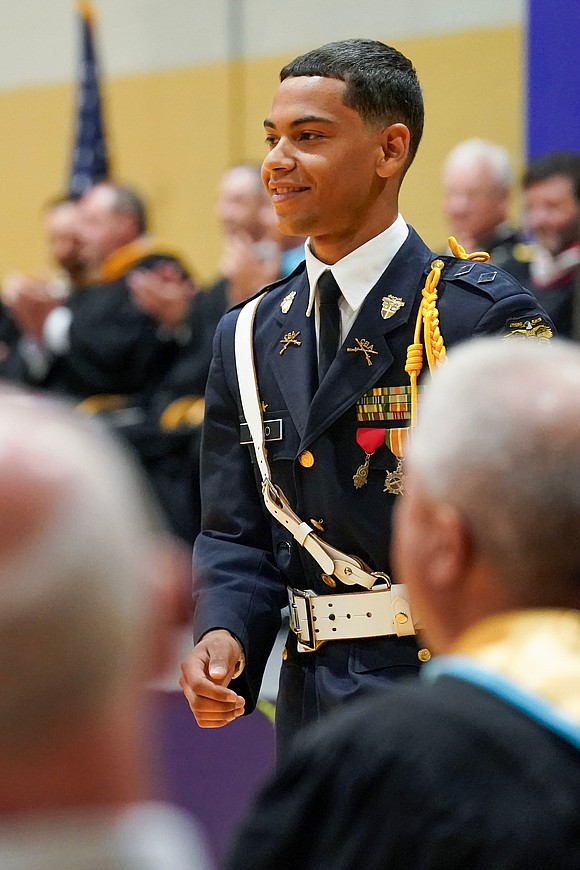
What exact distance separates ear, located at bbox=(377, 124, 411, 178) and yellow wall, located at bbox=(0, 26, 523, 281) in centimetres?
346

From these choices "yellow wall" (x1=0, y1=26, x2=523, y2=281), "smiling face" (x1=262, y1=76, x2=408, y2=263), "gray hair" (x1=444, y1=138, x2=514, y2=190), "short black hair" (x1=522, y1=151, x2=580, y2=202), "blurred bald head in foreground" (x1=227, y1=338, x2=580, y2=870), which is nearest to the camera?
"blurred bald head in foreground" (x1=227, y1=338, x2=580, y2=870)

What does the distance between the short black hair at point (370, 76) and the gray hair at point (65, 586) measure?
1603 mm

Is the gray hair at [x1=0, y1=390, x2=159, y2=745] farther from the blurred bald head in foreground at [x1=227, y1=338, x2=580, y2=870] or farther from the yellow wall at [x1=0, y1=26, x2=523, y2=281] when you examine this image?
the yellow wall at [x1=0, y1=26, x2=523, y2=281]

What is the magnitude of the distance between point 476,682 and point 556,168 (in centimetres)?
385

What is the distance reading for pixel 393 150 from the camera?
8.38ft

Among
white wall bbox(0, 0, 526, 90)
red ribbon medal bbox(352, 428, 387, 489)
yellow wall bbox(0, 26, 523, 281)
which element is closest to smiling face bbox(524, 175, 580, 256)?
yellow wall bbox(0, 26, 523, 281)

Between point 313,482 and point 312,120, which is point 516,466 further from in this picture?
point 312,120

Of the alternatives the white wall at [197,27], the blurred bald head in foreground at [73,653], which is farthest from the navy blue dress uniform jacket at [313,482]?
the white wall at [197,27]

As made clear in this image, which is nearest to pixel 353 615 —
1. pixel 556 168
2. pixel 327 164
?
pixel 327 164

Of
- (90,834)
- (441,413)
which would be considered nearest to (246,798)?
(441,413)

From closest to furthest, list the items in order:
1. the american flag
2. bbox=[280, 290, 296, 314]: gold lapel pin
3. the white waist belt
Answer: the white waist belt, bbox=[280, 290, 296, 314]: gold lapel pin, the american flag

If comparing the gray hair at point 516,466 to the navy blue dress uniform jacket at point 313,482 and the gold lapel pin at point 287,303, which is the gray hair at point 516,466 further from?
the gold lapel pin at point 287,303

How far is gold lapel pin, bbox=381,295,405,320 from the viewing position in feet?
8.24

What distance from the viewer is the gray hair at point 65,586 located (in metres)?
0.98
